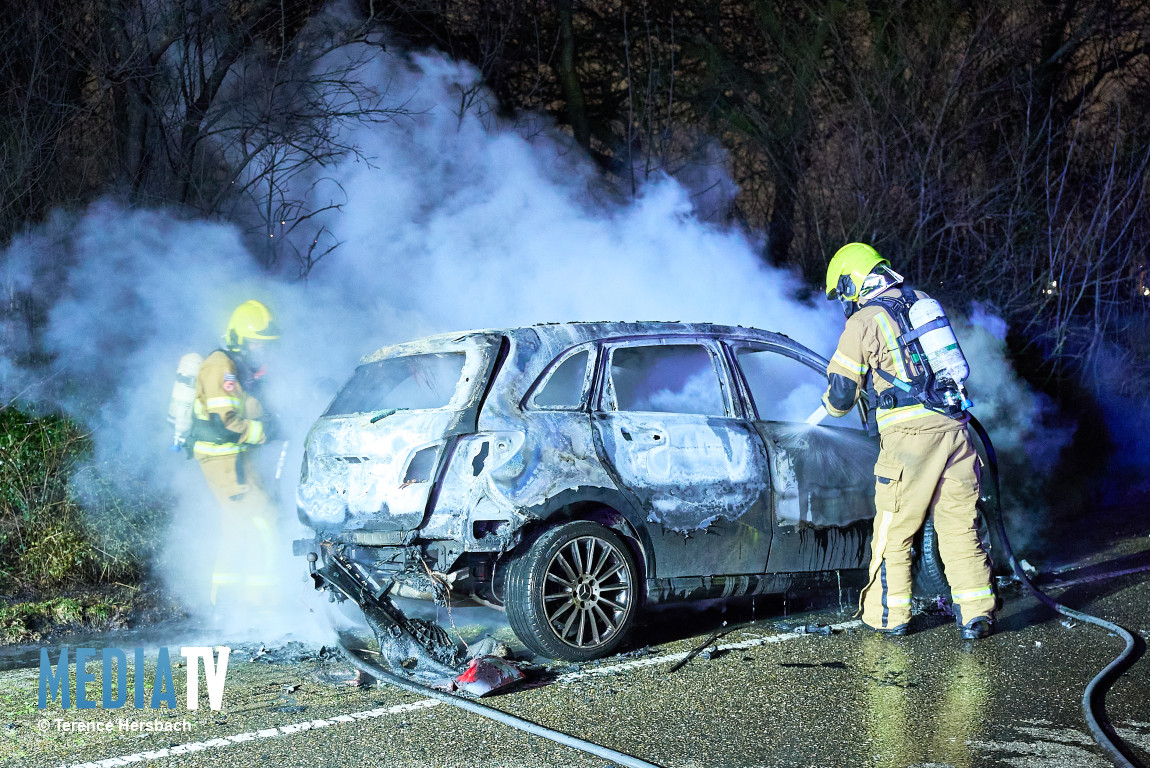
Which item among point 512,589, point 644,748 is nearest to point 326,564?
point 512,589

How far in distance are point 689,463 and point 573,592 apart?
3.08 ft

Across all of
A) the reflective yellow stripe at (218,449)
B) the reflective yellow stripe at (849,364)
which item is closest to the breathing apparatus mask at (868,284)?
the reflective yellow stripe at (849,364)

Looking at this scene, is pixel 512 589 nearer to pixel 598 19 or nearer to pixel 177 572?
pixel 177 572

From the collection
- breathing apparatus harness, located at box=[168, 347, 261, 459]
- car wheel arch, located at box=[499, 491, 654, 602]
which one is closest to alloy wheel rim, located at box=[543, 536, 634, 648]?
car wheel arch, located at box=[499, 491, 654, 602]

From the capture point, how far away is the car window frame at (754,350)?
20.3ft

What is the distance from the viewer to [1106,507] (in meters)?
12.8

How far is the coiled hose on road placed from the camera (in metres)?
3.97

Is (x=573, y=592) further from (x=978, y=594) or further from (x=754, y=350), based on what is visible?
(x=978, y=594)

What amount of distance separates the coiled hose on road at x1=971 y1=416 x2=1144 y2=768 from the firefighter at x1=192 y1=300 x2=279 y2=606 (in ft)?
14.5

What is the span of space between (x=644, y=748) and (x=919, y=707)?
1.29 meters

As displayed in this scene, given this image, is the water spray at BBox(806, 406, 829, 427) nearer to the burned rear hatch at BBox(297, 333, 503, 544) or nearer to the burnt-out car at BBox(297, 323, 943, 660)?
the burnt-out car at BBox(297, 323, 943, 660)

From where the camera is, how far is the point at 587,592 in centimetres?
546

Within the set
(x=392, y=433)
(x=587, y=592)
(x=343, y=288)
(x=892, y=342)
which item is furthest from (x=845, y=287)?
(x=343, y=288)

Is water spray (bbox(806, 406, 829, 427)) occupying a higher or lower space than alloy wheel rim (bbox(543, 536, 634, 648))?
higher
